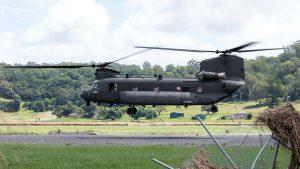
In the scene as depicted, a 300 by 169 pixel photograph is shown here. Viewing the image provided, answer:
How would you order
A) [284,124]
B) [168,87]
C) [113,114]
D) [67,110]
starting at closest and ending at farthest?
[284,124], [168,87], [67,110], [113,114]

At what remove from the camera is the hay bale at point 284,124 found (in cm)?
821

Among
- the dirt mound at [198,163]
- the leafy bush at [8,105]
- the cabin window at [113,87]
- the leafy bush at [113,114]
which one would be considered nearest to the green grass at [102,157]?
the dirt mound at [198,163]

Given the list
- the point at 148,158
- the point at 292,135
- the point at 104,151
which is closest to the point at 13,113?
the point at 292,135

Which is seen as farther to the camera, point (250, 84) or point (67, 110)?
point (67, 110)

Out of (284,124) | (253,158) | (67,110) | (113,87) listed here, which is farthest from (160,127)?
(284,124)

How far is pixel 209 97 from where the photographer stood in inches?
1902

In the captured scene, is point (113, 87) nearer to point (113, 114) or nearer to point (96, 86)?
point (96, 86)

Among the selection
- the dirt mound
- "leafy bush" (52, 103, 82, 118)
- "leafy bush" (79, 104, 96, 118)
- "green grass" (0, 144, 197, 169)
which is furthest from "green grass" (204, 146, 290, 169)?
"leafy bush" (79, 104, 96, 118)

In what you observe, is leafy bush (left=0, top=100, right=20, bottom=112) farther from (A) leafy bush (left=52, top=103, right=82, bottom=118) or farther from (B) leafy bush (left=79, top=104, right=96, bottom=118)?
(B) leafy bush (left=79, top=104, right=96, bottom=118)

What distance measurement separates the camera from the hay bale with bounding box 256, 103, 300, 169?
26.9 ft

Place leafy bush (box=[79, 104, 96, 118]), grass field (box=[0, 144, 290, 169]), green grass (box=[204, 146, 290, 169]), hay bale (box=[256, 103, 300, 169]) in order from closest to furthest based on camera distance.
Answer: hay bale (box=[256, 103, 300, 169]) < green grass (box=[204, 146, 290, 169]) < grass field (box=[0, 144, 290, 169]) < leafy bush (box=[79, 104, 96, 118])

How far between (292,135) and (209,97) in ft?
132

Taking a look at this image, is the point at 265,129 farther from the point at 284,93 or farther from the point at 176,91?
the point at 284,93

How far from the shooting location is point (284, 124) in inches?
324
